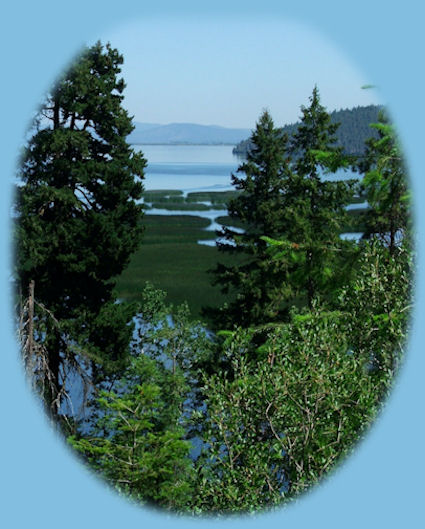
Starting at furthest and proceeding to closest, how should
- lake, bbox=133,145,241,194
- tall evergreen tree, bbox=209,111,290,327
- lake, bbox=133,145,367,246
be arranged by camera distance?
lake, bbox=133,145,241,194, lake, bbox=133,145,367,246, tall evergreen tree, bbox=209,111,290,327

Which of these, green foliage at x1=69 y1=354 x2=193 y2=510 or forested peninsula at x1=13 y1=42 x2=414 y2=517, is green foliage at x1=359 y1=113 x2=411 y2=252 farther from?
green foliage at x1=69 y1=354 x2=193 y2=510

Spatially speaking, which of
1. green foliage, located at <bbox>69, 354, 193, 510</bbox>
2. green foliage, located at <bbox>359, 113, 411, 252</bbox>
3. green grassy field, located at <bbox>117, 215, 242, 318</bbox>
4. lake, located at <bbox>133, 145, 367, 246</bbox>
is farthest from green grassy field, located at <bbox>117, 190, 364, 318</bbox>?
green foliage, located at <bbox>69, 354, 193, 510</bbox>

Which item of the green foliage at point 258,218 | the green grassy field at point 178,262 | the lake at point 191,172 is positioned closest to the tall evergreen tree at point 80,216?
the green foliage at point 258,218

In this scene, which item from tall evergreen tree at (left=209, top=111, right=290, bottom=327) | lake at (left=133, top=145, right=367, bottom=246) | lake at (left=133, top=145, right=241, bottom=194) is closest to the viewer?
tall evergreen tree at (left=209, top=111, right=290, bottom=327)

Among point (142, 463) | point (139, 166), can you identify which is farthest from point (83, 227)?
point (142, 463)

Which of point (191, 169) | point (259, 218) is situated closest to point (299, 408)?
point (259, 218)
